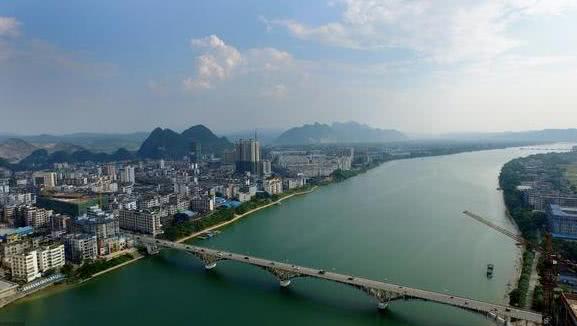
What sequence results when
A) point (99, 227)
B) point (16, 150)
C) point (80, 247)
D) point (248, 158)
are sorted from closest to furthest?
point (80, 247) → point (99, 227) → point (248, 158) → point (16, 150)

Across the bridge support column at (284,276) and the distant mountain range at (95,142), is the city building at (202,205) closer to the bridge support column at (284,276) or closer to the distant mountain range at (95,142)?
the bridge support column at (284,276)

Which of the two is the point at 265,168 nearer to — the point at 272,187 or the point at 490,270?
the point at 272,187

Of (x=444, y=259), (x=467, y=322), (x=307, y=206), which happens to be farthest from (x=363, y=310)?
(x=307, y=206)

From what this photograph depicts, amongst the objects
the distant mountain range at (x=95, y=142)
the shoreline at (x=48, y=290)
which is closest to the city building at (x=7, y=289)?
the shoreline at (x=48, y=290)

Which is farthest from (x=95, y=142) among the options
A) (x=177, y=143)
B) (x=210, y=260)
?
(x=210, y=260)

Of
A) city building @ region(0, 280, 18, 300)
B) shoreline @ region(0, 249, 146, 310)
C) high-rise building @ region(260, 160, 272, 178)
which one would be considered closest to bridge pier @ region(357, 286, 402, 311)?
shoreline @ region(0, 249, 146, 310)

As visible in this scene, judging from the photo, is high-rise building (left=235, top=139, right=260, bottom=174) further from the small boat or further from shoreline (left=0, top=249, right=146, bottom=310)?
the small boat
